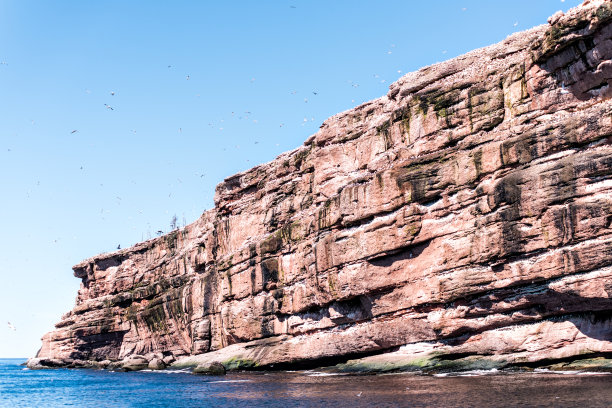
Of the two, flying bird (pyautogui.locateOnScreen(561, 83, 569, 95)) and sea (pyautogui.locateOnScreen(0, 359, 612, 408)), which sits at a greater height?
flying bird (pyautogui.locateOnScreen(561, 83, 569, 95))

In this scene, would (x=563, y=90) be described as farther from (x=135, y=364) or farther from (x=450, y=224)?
(x=135, y=364)

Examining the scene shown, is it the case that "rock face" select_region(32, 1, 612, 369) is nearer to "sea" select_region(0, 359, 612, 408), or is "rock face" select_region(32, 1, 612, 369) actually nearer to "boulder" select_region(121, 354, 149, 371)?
"sea" select_region(0, 359, 612, 408)

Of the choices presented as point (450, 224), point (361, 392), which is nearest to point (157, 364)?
point (450, 224)

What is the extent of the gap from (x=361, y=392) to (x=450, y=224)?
602 inches

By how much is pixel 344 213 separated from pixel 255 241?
62.2 ft

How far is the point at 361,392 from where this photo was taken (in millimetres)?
32531

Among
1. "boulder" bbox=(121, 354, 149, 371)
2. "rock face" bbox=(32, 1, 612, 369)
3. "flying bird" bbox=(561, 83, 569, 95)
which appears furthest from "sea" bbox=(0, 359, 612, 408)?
"boulder" bbox=(121, 354, 149, 371)

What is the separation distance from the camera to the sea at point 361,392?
25.7 meters

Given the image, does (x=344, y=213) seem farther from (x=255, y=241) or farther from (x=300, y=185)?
(x=255, y=241)

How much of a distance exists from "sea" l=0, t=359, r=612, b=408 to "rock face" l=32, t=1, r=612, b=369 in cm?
394

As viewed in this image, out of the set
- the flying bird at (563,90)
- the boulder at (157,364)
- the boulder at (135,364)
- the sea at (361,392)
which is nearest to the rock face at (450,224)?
the flying bird at (563,90)

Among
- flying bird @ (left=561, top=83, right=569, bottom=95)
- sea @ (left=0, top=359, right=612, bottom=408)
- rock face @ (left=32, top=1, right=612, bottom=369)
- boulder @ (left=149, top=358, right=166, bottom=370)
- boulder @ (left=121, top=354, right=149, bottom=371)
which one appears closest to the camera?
sea @ (left=0, top=359, right=612, bottom=408)

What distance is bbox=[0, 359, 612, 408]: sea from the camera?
25.7 m

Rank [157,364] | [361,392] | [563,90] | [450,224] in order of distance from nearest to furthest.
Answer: [361,392] < [563,90] < [450,224] < [157,364]
